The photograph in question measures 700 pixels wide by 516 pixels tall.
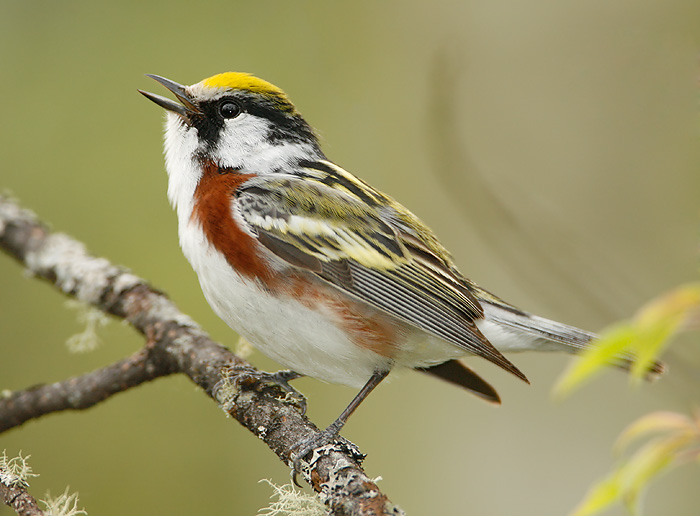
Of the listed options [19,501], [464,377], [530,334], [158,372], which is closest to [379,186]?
[464,377]

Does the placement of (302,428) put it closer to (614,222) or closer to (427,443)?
(427,443)

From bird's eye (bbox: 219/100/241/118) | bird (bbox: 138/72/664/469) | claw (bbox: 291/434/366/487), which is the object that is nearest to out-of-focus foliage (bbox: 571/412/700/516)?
claw (bbox: 291/434/366/487)

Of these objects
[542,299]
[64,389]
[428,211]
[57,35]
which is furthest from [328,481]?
[57,35]

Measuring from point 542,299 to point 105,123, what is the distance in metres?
4.43

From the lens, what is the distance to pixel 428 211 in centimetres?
727

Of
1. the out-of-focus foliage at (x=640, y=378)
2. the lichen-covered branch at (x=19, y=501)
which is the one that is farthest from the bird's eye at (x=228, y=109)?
the out-of-focus foliage at (x=640, y=378)

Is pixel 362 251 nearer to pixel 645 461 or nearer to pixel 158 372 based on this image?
pixel 158 372

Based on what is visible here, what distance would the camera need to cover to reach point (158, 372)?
3.44m

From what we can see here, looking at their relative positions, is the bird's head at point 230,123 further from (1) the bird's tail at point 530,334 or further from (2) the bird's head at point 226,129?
(1) the bird's tail at point 530,334

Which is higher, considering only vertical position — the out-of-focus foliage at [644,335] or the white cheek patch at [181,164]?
the white cheek patch at [181,164]

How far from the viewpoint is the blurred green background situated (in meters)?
5.53

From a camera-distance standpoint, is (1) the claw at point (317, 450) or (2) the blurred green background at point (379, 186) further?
(2) the blurred green background at point (379, 186)

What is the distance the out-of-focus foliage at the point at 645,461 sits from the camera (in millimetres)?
1232

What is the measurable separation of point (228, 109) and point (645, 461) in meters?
2.96
